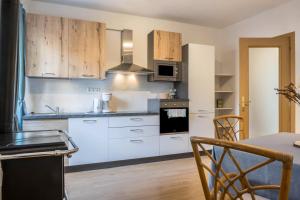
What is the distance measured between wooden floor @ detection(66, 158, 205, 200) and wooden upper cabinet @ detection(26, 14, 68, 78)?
1564mm

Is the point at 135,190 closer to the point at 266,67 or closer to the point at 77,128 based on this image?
the point at 77,128

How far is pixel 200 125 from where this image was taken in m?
4.04

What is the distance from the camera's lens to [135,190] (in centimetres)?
251

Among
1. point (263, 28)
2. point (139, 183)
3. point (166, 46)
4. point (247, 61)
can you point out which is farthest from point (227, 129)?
point (263, 28)

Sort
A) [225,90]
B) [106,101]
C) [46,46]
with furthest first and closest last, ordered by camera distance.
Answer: [225,90], [106,101], [46,46]

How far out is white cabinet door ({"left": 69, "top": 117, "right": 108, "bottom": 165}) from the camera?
314 cm

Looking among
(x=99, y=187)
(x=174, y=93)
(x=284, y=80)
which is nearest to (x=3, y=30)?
(x=99, y=187)

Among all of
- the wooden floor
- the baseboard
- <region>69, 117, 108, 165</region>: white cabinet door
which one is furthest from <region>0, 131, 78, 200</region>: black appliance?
the baseboard

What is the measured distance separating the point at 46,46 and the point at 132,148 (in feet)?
6.65

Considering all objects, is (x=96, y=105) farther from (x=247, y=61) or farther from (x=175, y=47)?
(x=247, y=61)

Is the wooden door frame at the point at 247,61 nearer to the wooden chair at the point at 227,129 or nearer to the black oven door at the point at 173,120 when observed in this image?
the black oven door at the point at 173,120

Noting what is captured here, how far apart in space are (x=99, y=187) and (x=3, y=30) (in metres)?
1.92

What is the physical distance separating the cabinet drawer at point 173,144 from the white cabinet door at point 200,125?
0.50 ft

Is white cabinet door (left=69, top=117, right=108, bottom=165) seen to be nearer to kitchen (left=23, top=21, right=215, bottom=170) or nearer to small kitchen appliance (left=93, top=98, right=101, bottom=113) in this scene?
kitchen (left=23, top=21, right=215, bottom=170)
